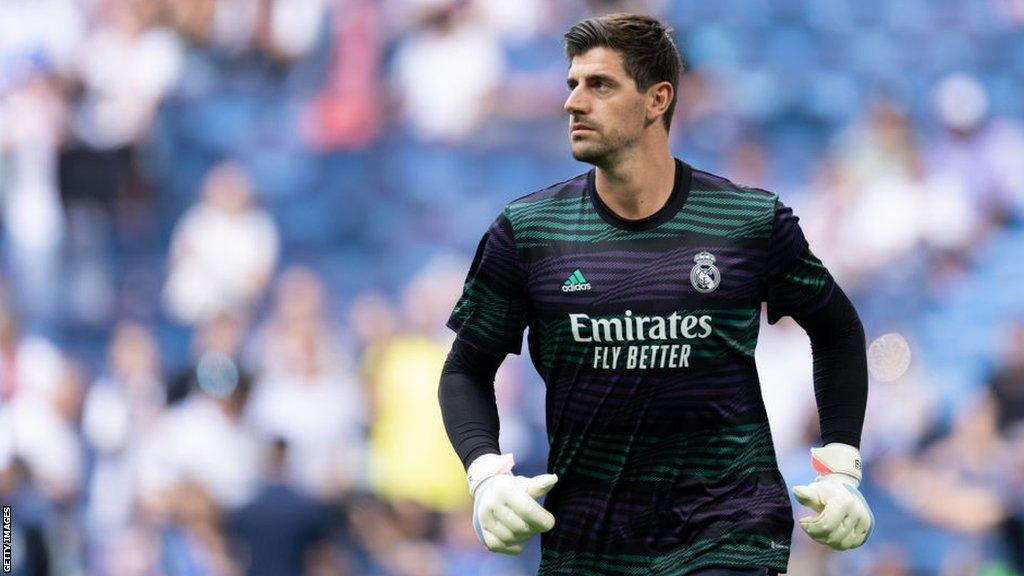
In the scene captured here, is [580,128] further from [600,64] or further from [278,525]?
[278,525]

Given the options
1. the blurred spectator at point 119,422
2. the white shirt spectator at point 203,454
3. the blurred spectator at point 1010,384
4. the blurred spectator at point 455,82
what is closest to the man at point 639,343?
the blurred spectator at point 1010,384

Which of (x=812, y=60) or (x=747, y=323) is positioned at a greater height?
(x=812, y=60)

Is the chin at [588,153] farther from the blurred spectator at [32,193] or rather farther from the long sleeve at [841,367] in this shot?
the blurred spectator at [32,193]

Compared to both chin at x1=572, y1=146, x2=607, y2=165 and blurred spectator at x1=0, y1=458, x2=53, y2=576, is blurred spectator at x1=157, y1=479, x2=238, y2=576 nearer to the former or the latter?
blurred spectator at x1=0, y1=458, x2=53, y2=576

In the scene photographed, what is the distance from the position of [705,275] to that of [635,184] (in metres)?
0.31

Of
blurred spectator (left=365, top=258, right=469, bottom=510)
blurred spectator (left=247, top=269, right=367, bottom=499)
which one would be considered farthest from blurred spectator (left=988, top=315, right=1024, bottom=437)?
blurred spectator (left=247, top=269, right=367, bottom=499)

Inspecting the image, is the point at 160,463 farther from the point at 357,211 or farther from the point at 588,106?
the point at 588,106

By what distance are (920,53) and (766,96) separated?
102 cm

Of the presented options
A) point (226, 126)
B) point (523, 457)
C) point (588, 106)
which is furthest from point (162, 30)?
point (588, 106)

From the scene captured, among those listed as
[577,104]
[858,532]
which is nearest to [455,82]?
[577,104]

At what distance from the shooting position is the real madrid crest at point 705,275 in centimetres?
416

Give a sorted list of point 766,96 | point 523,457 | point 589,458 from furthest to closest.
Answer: point 766,96 → point 523,457 → point 589,458

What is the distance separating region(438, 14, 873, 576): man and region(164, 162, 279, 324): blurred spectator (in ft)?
18.5

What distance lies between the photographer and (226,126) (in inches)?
399
